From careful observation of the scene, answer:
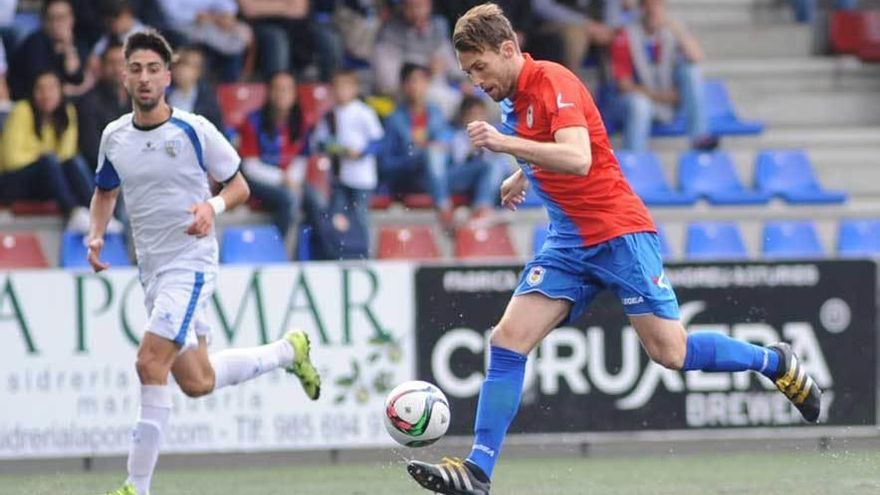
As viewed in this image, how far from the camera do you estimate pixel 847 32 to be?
1872 centimetres

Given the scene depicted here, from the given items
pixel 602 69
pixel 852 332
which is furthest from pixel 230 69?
pixel 852 332

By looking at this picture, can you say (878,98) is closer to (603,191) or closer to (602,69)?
(602,69)

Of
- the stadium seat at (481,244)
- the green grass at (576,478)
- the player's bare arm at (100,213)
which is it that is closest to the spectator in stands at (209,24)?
the stadium seat at (481,244)

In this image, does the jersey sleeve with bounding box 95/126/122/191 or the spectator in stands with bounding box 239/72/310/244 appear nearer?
the jersey sleeve with bounding box 95/126/122/191

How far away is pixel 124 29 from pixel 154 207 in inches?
227

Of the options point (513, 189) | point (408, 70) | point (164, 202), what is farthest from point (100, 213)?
point (408, 70)

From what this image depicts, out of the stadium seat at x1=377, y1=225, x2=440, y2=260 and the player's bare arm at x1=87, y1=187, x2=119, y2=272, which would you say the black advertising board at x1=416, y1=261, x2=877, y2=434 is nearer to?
the stadium seat at x1=377, y1=225, x2=440, y2=260

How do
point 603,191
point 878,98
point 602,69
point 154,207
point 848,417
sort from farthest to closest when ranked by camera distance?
point 878,98
point 602,69
point 848,417
point 154,207
point 603,191

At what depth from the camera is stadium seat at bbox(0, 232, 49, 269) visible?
1404 centimetres

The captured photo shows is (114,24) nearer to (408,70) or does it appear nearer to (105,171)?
(408,70)

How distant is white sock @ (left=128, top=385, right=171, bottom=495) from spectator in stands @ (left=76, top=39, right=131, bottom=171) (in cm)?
541

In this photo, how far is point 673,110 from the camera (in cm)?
1683

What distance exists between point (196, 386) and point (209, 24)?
6.36m

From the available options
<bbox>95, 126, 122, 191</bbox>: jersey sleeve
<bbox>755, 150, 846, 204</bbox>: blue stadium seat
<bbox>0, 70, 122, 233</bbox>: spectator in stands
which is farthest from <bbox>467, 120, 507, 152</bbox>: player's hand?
<bbox>755, 150, 846, 204</bbox>: blue stadium seat
